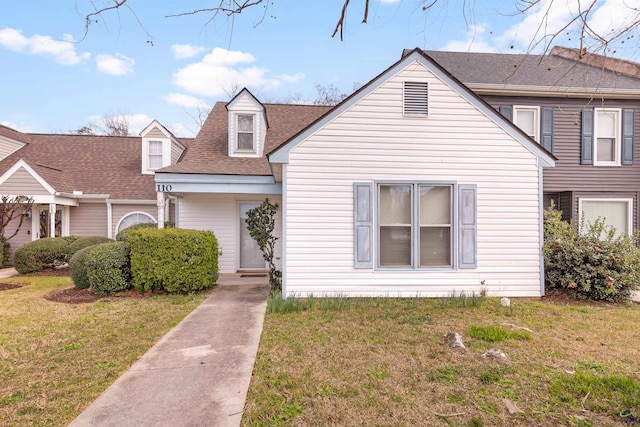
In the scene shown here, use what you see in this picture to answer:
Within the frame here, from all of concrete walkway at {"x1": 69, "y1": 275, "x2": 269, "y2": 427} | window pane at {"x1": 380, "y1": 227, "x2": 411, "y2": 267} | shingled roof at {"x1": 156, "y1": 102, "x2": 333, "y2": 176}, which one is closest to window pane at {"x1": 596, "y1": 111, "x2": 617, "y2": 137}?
window pane at {"x1": 380, "y1": 227, "x2": 411, "y2": 267}

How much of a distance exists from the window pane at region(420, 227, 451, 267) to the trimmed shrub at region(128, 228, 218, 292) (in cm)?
484

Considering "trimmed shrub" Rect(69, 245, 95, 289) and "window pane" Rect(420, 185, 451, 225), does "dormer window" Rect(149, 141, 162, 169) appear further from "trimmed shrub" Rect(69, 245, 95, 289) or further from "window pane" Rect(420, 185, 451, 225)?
"window pane" Rect(420, 185, 451, 225)

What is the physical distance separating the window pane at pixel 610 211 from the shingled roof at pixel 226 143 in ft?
29.9

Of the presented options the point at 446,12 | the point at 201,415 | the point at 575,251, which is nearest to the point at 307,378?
the point at 201,415

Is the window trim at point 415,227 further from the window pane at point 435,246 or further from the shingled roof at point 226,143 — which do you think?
the shingled roof at point 226,143

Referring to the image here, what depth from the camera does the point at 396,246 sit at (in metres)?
6.72

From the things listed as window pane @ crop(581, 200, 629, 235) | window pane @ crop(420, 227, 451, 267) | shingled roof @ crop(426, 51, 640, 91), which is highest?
shingled roof @ crop(426, 51, 640, 91)

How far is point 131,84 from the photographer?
Result: 10797mm

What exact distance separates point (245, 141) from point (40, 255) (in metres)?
7.32

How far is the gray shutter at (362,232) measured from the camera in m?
6.53

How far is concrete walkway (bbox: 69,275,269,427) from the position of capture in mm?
2641

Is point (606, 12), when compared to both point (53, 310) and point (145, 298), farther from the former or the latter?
point (53, 310)

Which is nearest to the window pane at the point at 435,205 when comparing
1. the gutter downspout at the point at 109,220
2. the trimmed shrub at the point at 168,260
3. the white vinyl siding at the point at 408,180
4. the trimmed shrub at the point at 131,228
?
the white vinyl siding at the point at 408,180

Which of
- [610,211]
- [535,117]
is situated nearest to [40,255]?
[535,117]
